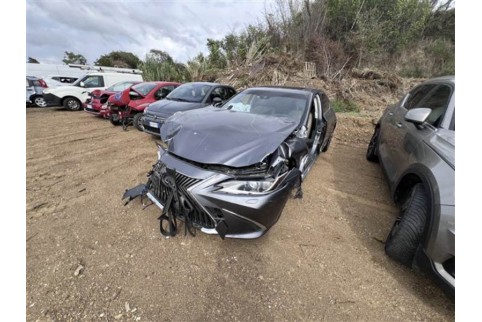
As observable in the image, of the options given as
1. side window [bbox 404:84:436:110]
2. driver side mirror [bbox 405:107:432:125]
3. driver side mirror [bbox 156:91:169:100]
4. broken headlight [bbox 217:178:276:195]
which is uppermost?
side window [bbox 404:84:436:110]

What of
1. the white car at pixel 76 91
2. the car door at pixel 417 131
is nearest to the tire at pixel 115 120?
the white car at pixel 76 91

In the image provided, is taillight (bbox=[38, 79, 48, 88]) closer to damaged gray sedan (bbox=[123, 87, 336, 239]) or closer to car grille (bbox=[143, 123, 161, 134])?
car grille (bbox=[143, 123, 161, 134])

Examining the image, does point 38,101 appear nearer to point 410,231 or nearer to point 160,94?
point 160,94

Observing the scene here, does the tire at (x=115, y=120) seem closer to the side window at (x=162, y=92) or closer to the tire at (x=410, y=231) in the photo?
the side window at (x=162, y=92)

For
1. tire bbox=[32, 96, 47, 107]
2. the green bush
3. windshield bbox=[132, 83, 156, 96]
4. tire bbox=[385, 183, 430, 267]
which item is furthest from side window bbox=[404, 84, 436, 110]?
tire bbox=[32, 96, 47, 107]

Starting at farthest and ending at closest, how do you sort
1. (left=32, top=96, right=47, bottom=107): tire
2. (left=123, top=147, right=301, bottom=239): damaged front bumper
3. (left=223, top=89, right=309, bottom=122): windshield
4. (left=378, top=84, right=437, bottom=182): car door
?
1. (left=32, top=96, right=47, bottom=107): tire
2. (left=223, top=89, right=309, bottom=122): windshield
3. (left=378, top=84, right=437, bottom=182): car door
4. (left=123, top=147, right=301, bottom=239): damaged front bumper

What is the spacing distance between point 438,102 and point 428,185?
4.40ft

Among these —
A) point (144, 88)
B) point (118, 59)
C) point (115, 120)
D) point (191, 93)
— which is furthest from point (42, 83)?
point (118, 59)

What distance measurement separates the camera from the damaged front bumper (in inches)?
75.3

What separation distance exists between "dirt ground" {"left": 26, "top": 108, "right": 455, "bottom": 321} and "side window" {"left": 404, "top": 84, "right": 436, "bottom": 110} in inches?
57.0

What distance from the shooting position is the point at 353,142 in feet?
20.4
